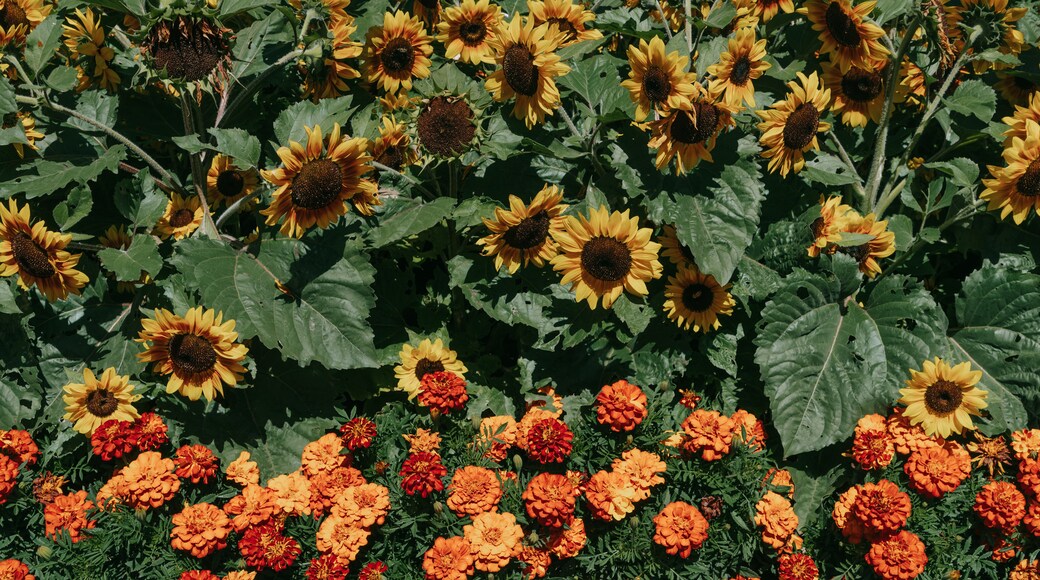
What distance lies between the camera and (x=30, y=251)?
326cm

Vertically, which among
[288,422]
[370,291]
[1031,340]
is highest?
[370,291]

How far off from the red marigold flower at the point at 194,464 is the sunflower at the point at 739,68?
95.9 inches

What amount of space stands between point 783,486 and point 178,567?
2.21 meters

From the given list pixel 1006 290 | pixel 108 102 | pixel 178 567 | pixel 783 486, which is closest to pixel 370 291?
pixel 178 567

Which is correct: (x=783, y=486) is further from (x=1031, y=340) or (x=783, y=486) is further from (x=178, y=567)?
(x=178, y=567)

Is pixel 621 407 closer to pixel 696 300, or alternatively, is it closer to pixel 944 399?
pixel 696 300

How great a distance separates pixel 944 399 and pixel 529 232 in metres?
1.76

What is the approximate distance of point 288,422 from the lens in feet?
12.2

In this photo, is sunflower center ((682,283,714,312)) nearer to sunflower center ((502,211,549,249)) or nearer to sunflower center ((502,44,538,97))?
sunflower center ((502,211,549,249))

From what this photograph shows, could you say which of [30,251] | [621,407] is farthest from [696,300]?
[30,251]

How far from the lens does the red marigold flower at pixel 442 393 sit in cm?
325

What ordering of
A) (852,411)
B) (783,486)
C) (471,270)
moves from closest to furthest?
(783,486) < (852,411) < (471,270)

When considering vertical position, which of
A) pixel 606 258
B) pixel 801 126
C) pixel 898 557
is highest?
pixel 801 126

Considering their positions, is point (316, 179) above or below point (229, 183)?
above
